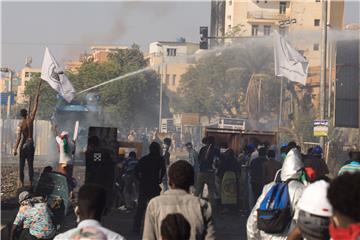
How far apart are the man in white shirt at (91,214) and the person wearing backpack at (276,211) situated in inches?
81.8

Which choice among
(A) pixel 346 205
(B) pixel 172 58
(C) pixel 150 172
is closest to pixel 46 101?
(C) pixel 150 172

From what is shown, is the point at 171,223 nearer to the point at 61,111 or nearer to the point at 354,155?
the point at 354,155

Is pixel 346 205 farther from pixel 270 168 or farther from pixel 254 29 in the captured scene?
pixel 254 29

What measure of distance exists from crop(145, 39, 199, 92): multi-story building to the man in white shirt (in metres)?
92.5

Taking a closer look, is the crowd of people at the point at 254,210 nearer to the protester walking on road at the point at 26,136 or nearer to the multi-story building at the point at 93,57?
the protester walking on road at the point at 26,136

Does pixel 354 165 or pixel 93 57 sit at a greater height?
pixel 93 57

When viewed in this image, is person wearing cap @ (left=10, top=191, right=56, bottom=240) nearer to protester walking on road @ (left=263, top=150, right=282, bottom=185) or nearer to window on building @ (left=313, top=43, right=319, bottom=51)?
protester walking on road @ (left=263, top=150, right=282, bottom=185)

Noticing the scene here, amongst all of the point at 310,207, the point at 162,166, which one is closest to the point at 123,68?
the point at 162,166

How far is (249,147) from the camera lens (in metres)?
20.3

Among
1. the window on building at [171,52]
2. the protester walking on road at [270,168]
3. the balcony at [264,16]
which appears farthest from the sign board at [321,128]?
the window on building at [171,52]

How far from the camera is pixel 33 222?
8930 mm

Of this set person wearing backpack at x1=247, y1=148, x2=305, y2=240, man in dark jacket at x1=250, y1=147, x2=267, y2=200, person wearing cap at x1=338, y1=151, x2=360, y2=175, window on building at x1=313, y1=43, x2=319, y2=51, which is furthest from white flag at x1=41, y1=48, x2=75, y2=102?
window on building at x1=313, y1=43, x2=319, y2=51

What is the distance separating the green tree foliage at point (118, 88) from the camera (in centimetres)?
6862

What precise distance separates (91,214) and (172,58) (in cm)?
11402
